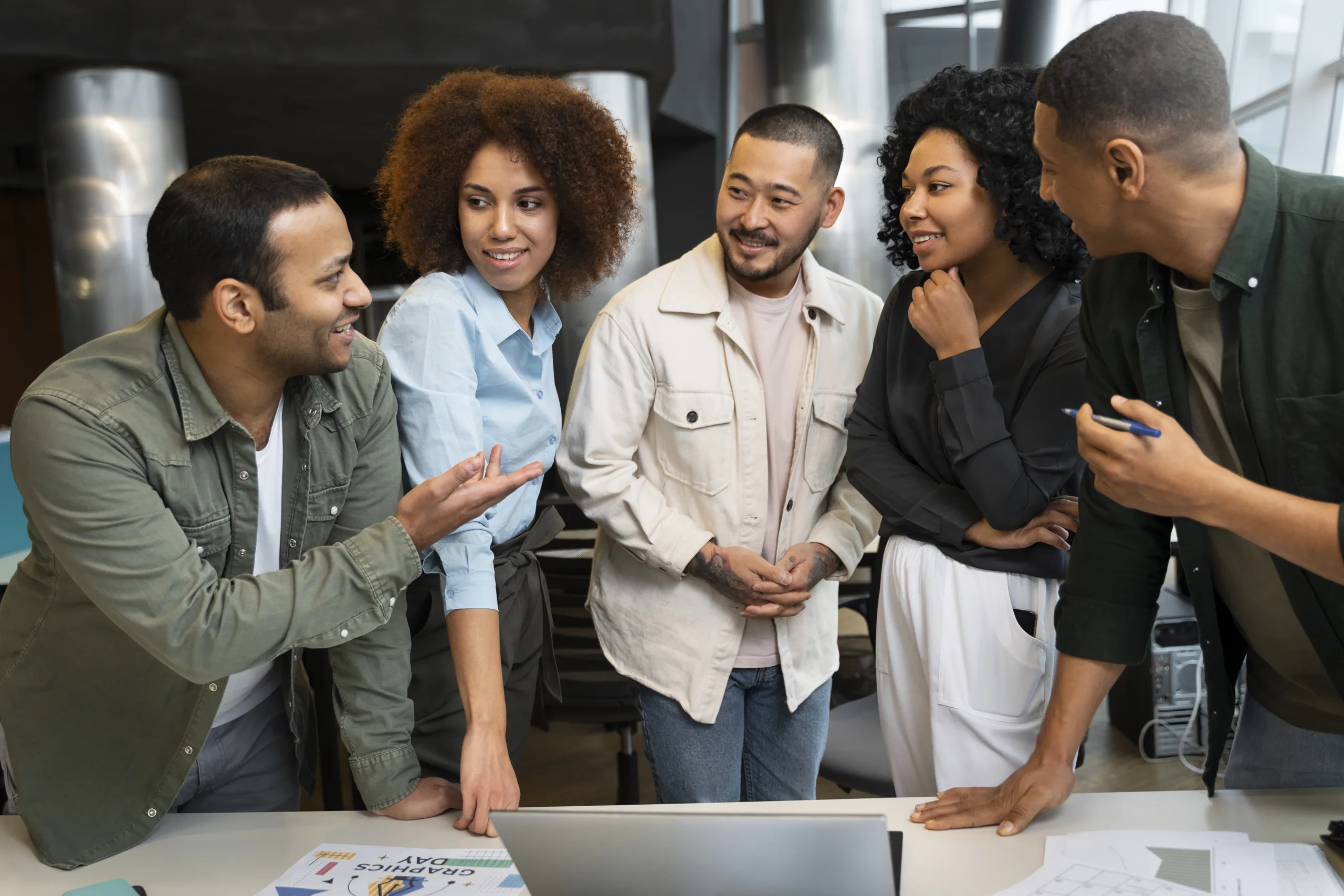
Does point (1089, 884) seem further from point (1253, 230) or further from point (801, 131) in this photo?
point (801, 131)

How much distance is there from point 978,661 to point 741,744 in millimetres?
565

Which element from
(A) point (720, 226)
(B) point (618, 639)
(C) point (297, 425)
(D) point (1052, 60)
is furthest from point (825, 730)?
(D) point (1052, 60)

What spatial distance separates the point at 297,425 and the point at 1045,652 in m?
1.22

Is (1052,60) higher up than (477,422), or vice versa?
(1052,60)

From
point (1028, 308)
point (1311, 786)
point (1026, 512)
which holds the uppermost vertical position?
point (1028, 308)

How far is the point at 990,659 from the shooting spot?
1.68 meters

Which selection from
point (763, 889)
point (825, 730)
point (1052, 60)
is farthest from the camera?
point (825, 730)

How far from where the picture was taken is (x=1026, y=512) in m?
1.67

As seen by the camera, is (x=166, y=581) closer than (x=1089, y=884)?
No

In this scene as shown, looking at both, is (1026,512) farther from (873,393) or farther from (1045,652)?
(873,393)

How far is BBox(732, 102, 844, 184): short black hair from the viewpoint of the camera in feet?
6.48

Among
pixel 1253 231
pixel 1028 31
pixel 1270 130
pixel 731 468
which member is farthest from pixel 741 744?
pixel 1028 31

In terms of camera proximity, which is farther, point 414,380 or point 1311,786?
point 414,380

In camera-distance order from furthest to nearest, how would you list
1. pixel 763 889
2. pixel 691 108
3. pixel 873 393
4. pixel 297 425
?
pixel 691 108 → pixel 873 393 → pixel 297 425 → pixel 763 889
